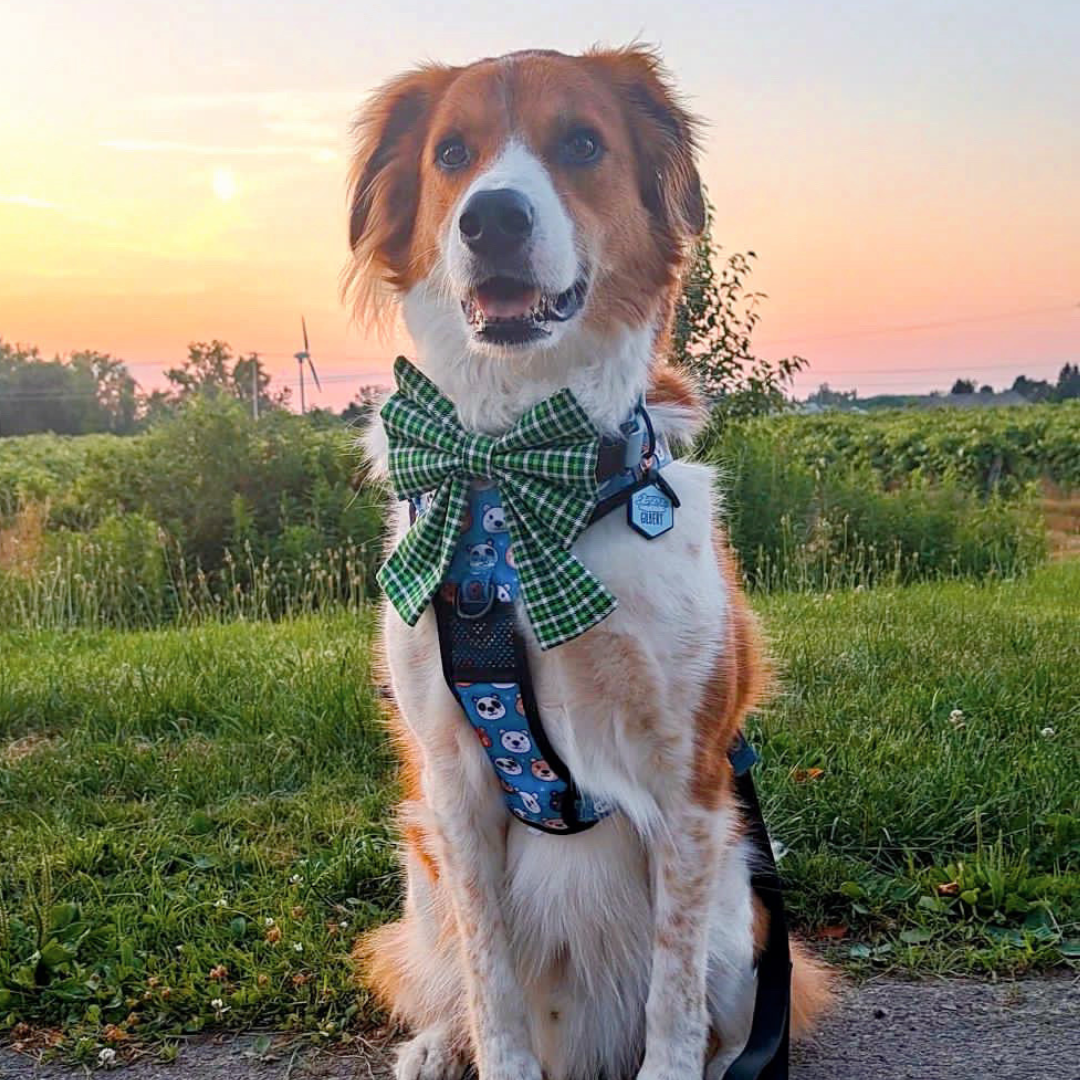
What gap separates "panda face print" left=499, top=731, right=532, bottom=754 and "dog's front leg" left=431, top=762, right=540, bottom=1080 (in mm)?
166

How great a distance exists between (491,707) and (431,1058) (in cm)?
82

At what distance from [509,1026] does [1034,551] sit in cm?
1099

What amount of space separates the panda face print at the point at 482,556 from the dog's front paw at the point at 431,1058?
102 centimetres

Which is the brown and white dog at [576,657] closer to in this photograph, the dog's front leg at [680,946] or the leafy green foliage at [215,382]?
the dog's front leg at [680,946]

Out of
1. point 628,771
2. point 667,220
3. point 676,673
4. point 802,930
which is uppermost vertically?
point 667,220

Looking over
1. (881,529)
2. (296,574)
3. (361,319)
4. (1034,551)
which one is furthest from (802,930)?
(1034,551)

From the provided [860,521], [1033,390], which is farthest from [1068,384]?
[860,521]

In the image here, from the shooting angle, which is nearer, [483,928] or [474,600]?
[474,600]

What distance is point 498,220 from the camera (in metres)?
2.16

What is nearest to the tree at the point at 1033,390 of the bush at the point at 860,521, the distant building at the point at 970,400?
the distant building at the point at 970,400

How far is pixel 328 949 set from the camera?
2865 mm

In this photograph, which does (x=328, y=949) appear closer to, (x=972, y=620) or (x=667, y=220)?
(x=667, y=220)

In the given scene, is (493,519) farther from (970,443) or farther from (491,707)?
(970,443)

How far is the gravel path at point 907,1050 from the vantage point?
2.39 metres
